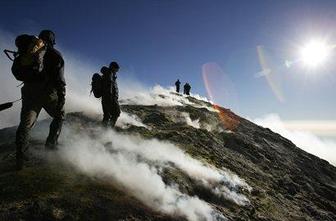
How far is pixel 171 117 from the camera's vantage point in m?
26.7

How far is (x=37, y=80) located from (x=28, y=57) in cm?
69

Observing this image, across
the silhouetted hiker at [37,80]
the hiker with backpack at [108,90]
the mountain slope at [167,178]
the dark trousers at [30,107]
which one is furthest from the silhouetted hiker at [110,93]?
the dark trousers at [30,107]

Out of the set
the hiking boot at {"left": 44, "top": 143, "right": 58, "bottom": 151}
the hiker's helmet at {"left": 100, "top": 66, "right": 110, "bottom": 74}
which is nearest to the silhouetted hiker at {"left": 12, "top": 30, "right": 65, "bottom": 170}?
the hiking boot at {"left": 44, "top": 143, "right": 58, "bottom": 151}

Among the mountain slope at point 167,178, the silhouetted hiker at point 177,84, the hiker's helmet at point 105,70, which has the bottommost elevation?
the mountain slope at point 167,178

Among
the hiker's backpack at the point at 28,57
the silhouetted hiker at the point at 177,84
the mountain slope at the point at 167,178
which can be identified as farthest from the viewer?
the silhouetted hiker at the point at 177,84

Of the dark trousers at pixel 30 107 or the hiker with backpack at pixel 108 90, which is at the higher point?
the hiker with backpack at pixel 108 90

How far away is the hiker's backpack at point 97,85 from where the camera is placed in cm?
1684

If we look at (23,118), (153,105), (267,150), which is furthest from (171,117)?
(23,118)

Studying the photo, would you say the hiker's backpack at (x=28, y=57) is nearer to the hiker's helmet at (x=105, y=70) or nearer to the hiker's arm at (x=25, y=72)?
the hiker's arm at (x=25, y=72)

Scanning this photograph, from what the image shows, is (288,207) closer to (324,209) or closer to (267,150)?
(324,209)

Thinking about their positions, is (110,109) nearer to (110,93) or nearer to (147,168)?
(110,93)

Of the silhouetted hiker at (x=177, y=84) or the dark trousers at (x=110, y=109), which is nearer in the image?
the dark trousers at (x=110, y=109)

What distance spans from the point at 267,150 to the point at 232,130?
3431 millimetres

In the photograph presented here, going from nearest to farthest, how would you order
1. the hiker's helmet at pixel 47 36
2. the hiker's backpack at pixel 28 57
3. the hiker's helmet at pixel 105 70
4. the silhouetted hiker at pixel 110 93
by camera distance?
1. the hiker's backpack at pixel 28 57
2. the hiker's helmet at pixel 47 36
3. the silhouetted hiker at pixel 110 93
4. the hiker's helmet at pixel 105 70
